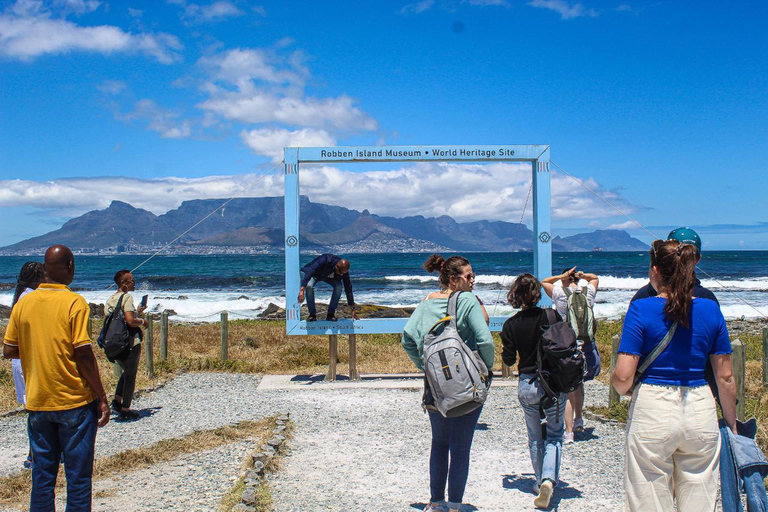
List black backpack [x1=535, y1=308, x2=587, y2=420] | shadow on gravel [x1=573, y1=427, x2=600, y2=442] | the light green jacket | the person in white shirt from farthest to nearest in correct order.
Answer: shadow on gravel [x1=573, y1=427, x2=600, y2=442], the person in white shirt, black backpack [x1=535, y1=308, x2=587, y2=420], the light green jacket

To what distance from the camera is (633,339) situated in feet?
10.2

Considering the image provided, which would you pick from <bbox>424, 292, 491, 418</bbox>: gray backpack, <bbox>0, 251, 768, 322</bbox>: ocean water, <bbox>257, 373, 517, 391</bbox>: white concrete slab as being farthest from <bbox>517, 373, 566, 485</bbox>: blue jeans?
<bbox>0, 251, 768, 322</bbox>: ocean water

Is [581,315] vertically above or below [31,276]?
below

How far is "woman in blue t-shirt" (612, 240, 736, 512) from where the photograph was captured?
3.05 meters

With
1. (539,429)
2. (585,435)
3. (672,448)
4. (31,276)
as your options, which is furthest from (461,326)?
(31,276)

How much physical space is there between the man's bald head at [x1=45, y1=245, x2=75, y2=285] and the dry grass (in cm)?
194

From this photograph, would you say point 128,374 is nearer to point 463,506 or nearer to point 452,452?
point 463,506

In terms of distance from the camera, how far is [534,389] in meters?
4.53

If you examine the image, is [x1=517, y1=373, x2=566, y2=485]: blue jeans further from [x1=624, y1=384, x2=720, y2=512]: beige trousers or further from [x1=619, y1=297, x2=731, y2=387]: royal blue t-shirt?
[x1=619, y1=297, x2=731, y2=387]: royal blue t-shirt

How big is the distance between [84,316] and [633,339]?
2847 millimetres

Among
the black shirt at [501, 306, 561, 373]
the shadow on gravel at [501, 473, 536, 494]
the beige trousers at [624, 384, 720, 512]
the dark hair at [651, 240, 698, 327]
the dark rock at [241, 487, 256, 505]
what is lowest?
the shadow on gravel at [501, 473, 536, 494]

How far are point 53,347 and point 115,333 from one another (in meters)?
3.46

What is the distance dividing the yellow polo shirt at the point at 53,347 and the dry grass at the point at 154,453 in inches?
61.0

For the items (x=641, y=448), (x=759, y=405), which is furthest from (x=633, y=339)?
(x=759, y=405)
